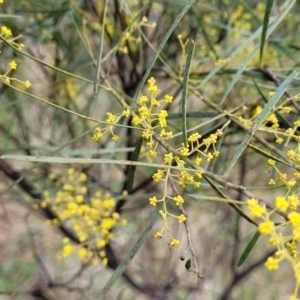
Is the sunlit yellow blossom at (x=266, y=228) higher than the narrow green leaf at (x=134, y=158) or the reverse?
higher

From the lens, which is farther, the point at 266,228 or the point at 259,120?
the point at 259,120

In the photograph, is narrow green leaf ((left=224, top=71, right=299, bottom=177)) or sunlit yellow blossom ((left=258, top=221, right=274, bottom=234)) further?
narrow green leaf ((left=224, top=71, right=299, bottom=177))

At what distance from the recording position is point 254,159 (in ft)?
4.22

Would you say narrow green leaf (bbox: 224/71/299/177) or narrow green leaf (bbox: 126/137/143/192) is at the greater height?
narrow green leaf (bbox: 224/71/299/177)

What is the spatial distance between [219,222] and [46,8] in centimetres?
76

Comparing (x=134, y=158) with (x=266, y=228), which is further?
(x=134, y=158)

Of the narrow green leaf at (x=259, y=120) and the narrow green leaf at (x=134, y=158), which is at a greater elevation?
the narrow green leaf at (x=259, y=120)

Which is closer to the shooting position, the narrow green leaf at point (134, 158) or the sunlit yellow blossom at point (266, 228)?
the sunlit yellow blossom at point (266, 228)

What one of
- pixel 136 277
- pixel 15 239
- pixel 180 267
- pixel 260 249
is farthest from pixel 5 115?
pixel 260 249

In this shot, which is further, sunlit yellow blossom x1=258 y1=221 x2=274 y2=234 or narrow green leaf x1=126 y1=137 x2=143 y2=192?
narrow green leaf x1=126 y1=137 x2=143 y2=192

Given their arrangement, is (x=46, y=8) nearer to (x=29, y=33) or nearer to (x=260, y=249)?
(x=29, y=33)

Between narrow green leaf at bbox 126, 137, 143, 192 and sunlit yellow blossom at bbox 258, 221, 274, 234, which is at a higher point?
sunlit yellow blossom at bbox 258, 221, 274, 234

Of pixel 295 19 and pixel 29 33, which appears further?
pixel 295 19

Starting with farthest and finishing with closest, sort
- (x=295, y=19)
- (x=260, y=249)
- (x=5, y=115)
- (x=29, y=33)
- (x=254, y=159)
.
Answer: (x=260, y=249) < (x=254, y=159) < (x=5, y=115) < (x=295, y=19) < (x=29, y=33)
